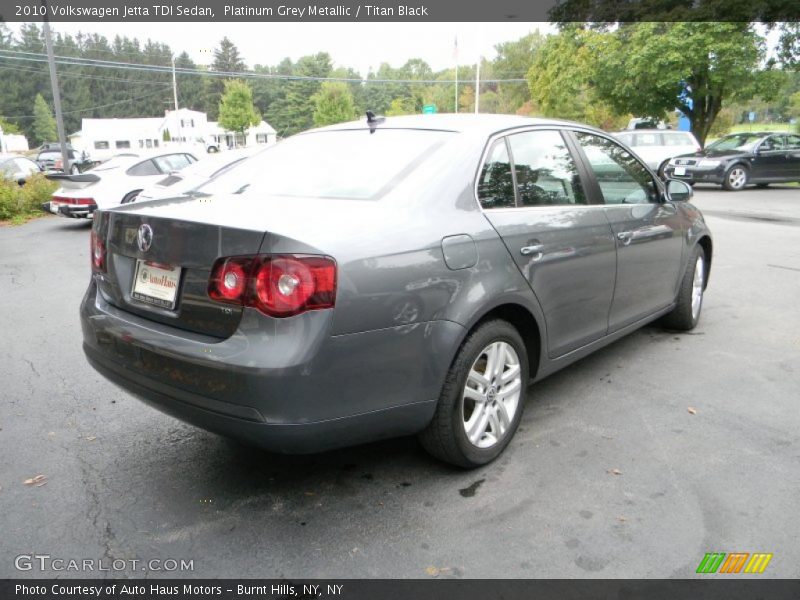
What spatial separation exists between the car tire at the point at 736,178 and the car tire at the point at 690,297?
14947 millimetres

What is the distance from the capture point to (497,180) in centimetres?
315

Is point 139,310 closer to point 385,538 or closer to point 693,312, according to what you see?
point 385,538

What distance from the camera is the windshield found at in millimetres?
18531

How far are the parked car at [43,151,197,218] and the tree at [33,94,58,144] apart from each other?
92.4 m

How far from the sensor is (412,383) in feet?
8.46

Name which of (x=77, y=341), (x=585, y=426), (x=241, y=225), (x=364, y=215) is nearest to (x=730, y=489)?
(x=585, y=426)

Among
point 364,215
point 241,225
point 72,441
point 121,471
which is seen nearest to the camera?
point 241,225

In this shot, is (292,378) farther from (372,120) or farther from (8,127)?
(8,127)

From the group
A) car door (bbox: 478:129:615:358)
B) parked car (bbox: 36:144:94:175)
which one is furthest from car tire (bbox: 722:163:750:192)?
parked car (bbox: 36:144:94:175)

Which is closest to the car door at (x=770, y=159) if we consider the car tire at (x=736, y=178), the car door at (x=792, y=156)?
the car door at (x=792, y=156)

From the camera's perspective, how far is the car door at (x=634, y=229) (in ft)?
12.8

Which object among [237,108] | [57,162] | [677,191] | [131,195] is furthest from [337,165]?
[237,108]

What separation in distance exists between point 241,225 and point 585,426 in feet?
7.26

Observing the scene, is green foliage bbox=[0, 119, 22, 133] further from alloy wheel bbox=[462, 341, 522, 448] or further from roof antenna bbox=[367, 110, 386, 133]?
alloy wheel bbox=[462, 341, 522, 448]
